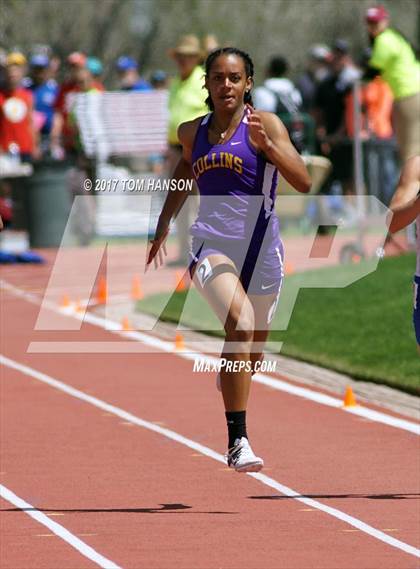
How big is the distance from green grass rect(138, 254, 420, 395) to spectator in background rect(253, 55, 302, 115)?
4.04 meters

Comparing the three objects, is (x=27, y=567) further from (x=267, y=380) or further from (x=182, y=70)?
(x=182, y=70)

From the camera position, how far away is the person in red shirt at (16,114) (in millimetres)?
24594

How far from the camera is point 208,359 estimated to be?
48.0ft

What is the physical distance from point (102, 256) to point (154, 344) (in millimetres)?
7557

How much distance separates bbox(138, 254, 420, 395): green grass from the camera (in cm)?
1399

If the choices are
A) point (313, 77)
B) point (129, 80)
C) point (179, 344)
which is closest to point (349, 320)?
point (179, 344)

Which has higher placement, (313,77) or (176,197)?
(176,197)

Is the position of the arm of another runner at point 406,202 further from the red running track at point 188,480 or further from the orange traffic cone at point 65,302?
the orange traffic cone at point 65,302

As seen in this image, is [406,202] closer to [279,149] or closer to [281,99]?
[279,149]

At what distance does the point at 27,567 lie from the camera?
7.49 meters

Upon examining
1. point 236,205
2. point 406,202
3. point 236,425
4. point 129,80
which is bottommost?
point 129,80

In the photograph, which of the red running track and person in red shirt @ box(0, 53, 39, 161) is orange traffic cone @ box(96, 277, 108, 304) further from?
person in red shirt @ box(0, 53, 39, 161)

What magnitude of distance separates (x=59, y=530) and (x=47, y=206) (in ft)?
54.1

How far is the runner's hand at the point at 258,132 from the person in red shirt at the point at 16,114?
53.1 ft
